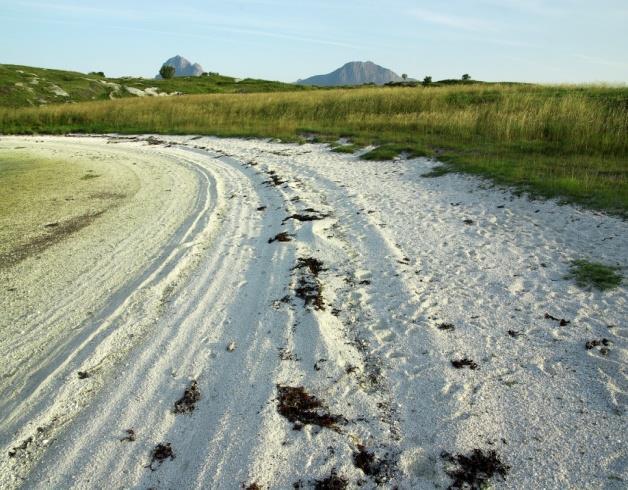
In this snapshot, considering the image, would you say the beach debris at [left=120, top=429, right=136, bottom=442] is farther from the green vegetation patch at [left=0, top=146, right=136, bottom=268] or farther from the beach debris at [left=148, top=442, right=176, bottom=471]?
the green vegetation patch at [left=0, top=146, right=136, bottom=268]

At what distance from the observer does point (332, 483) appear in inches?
109

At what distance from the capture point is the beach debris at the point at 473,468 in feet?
9.02

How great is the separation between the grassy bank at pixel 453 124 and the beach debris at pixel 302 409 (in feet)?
21.3

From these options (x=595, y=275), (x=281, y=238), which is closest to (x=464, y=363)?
(x=595, y=275)

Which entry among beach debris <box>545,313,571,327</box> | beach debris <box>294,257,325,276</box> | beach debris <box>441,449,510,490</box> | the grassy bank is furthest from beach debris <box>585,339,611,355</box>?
the grassy bank

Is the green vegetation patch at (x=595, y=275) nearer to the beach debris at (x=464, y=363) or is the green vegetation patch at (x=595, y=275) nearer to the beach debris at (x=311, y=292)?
the beach debris at (x=464, y=363)

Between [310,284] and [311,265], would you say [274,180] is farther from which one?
[310,284]

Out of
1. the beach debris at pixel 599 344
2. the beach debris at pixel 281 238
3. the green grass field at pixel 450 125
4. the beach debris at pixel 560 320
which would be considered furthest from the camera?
the green grass field at pixel 450 125

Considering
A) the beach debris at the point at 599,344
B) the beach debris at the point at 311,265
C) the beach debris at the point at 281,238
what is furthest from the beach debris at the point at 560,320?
the beach debris at the point at 281,238

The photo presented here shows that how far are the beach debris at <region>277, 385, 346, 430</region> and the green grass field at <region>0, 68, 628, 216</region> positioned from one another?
21.2ft

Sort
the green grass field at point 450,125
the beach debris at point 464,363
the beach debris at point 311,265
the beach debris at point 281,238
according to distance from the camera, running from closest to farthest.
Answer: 1. the beach debris at point 464,363
2. the beach debris at point 311,265
3. the beach debris at point 281,238
4. the green grass field at point 450,125

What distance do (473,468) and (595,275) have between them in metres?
3.55

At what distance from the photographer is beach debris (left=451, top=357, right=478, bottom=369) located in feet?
12.6

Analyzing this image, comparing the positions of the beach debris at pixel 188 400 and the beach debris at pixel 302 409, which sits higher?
the beach debris at pixel 302 409
